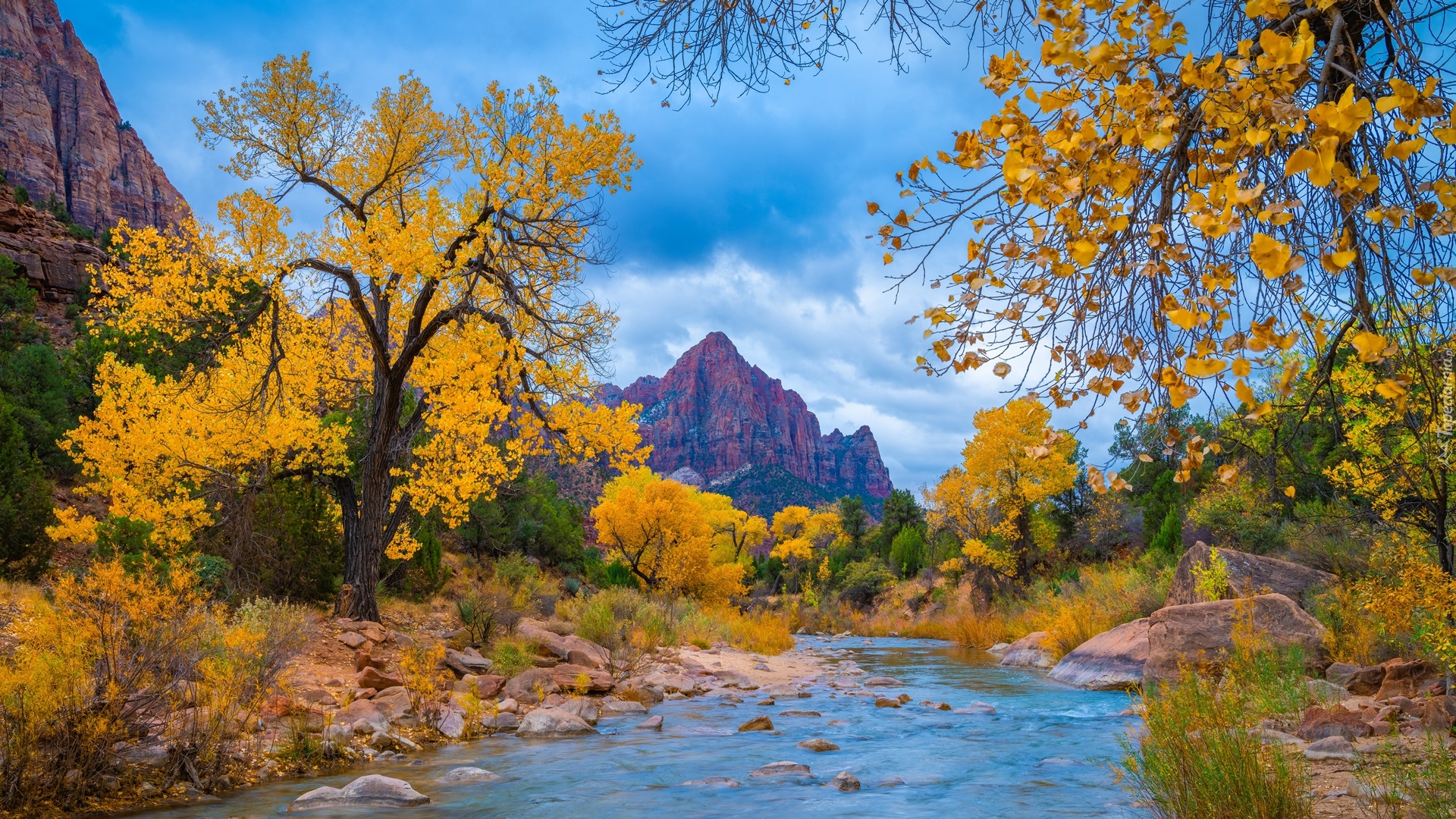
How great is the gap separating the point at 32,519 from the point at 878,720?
14.9m

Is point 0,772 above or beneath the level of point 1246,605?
beneath

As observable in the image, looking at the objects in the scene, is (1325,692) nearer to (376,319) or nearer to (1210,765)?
(1210,765)

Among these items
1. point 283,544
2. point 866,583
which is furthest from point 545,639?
point 866,583

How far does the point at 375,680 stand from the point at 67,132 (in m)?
98.5

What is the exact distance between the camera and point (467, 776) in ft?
21.4

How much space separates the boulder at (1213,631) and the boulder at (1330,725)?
8.90ft

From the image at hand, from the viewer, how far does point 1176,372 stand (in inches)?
83.1

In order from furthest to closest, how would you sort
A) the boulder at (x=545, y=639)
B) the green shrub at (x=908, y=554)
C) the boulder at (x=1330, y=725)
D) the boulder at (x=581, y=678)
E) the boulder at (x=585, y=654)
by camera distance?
the green shrub at (x=908, y=554) < the boulder at (x=545, y=639) < the boulder at (x=585, y=654) < the boulder at (x=581, y=678) < the boulder at (x=1330, y=725)

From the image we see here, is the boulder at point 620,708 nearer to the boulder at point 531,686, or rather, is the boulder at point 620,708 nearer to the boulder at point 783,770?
the boulder at point 531,686

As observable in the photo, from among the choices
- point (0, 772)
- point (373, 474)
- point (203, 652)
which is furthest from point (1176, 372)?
point (373, 474)

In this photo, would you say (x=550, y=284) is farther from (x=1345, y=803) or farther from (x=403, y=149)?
(x=1345, y=803)

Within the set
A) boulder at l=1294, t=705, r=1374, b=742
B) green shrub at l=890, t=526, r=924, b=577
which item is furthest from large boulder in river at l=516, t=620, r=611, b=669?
green shrub at l=890, t=526, r=924, b=577

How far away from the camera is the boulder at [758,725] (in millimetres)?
9266

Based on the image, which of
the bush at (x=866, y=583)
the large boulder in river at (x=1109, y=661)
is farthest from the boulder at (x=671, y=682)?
the bush at (x=866, y=583)
